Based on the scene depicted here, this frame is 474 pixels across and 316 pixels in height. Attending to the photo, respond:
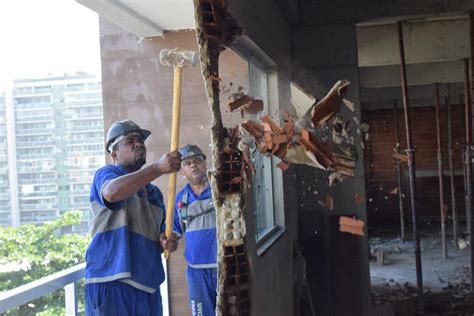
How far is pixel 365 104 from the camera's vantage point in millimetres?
8828

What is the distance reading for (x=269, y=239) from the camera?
2.80m

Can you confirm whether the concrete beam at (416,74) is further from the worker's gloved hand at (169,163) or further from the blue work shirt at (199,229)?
the worker's gloved hand at (169,163)

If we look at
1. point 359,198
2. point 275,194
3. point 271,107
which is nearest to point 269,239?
point 275,194

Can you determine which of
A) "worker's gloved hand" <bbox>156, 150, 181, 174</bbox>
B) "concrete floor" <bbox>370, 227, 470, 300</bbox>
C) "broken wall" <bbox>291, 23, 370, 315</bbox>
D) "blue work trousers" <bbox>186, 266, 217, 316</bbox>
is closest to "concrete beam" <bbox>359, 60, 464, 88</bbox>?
A: "concrete floor" <bbox>370, 227, 470, 300</bbox>

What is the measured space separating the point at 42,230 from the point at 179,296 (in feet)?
3.32

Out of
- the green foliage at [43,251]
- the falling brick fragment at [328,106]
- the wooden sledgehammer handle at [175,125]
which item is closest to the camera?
the wooden sledgehammer handle at [175,125]

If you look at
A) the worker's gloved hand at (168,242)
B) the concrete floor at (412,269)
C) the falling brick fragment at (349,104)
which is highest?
the falling brick fragment at (349,104)

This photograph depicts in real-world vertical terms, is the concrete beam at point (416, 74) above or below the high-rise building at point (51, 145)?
above

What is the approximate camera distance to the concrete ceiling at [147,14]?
2965mm

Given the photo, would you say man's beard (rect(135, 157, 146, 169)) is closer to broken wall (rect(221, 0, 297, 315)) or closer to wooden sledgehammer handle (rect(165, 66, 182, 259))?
wooden sledgehammer handle (rect(165, 66, 182, 259))

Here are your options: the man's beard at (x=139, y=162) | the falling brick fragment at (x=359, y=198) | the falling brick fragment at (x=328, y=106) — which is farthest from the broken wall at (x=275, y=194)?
the man's beard at (x=139, y=162)

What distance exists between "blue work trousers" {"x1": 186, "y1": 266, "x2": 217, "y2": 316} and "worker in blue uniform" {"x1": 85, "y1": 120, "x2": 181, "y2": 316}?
19.2 inches

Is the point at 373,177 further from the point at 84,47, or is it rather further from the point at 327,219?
the point at 84,47

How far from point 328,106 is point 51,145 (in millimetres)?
2050
